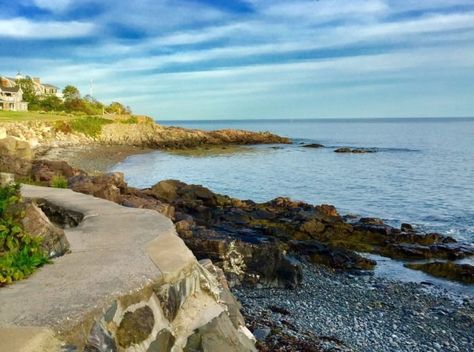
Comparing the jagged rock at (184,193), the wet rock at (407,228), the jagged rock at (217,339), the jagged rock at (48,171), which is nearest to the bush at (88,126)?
the jagged rock at (184,193)

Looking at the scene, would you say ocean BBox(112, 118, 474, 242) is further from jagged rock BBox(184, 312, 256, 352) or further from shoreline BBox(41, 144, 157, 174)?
jagged rock BBox(184, 312, 256, 352)

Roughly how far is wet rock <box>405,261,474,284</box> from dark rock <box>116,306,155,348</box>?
39.8 feet

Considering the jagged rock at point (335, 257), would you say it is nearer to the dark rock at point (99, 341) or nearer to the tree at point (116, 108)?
the dark rock at point (99, 341)

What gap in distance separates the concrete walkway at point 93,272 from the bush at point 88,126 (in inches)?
2442

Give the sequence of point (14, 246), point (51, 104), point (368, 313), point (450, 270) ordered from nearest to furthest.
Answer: point (14, 246)
point (368, 313)
point (450, 270)
point (51, 104)

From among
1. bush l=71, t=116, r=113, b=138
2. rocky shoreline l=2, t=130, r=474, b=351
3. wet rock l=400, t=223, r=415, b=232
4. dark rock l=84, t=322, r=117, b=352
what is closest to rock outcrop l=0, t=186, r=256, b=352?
dark rock l=84, t=322, r=117, b=352

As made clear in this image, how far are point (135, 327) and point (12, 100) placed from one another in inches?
3567

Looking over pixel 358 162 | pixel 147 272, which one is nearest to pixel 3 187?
pixel 147 272

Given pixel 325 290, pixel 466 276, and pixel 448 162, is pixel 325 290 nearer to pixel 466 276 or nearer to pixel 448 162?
pixel 466 276

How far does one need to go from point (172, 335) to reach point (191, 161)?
4988 centimetres

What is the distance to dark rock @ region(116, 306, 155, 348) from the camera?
5.15m

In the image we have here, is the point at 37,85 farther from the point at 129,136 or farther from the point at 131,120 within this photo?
the point at 129,136

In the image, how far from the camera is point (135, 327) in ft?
17.2

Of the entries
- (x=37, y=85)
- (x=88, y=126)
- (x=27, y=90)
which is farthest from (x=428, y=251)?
(x=37, y=85)
